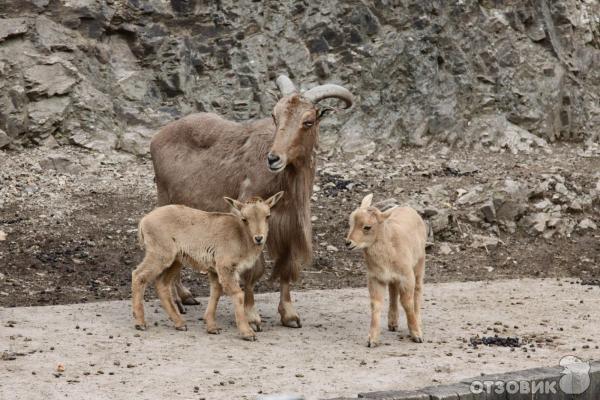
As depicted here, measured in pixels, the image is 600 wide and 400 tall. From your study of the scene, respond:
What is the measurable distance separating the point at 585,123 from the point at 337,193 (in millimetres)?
6203

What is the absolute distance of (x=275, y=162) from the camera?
31.2ft

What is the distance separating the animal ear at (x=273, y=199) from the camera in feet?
31.0

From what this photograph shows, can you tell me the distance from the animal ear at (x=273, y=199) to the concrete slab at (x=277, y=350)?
4.04ft

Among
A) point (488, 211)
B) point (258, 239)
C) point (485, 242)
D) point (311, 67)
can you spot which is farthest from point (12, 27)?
point (258, 239)

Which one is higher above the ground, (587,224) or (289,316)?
(587,224)

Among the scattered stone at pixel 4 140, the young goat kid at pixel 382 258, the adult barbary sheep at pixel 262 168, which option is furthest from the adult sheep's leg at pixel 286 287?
the scattered stone at pixel 4 140

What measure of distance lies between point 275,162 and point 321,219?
17.1ft

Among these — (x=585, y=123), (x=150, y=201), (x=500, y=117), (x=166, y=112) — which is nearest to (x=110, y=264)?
(x=150, y=201)

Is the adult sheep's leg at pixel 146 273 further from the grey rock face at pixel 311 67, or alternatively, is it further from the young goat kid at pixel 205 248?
the grey rock face at pixel 311 67

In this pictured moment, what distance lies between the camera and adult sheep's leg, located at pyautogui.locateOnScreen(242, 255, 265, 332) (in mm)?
9734

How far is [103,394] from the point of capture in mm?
7234

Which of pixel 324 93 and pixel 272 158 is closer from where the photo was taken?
pixel 272 158

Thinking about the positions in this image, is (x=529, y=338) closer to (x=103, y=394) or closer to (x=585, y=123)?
(x=103, y=394)

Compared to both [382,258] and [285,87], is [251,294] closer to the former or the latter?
[382,258]
